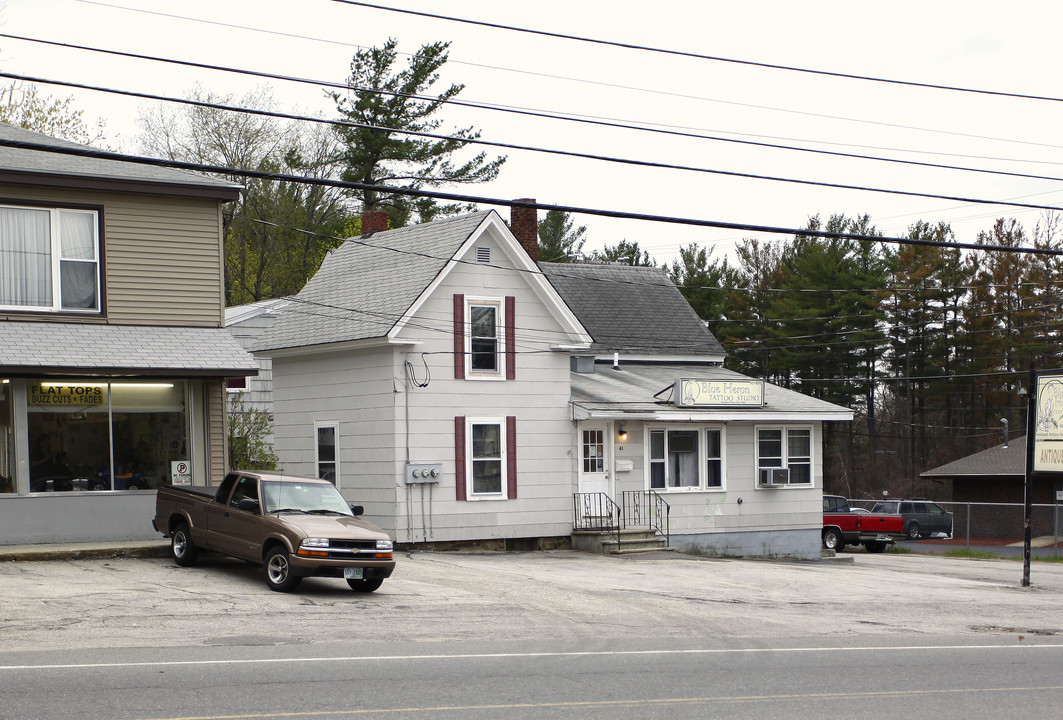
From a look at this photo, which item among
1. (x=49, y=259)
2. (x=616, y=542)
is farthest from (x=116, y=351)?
(x=616, y=542)

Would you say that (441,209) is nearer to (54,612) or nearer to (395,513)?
(395,513)

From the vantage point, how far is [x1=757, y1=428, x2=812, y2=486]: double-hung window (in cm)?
3088

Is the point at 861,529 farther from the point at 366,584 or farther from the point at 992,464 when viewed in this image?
the point at 366,584

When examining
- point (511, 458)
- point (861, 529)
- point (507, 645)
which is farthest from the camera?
point (861, 529)

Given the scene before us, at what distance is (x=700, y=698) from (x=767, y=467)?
2141cm

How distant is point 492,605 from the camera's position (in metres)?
17.1

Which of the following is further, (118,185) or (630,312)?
(630,312)

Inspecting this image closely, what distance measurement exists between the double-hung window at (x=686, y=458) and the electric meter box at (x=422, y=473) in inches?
237

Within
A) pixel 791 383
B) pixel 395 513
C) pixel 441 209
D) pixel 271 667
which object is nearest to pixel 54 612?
pixel 271 667

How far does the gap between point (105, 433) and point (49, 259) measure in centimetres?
325

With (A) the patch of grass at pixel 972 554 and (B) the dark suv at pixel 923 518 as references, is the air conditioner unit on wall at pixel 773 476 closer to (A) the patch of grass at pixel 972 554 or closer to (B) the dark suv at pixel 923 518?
(A) the patch of grass at pixel 972 554

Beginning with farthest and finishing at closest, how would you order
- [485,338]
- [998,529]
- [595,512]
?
1. [998,529]
2. [595,512]
3. [485,338]

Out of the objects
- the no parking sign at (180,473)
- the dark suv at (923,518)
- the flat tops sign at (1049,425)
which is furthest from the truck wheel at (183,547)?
the dark suv at (923,518)

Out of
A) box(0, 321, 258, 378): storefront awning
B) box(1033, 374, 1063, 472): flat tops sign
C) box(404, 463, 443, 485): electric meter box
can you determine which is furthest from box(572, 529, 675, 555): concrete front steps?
box(0, 321, 258, 378): storefront awning
